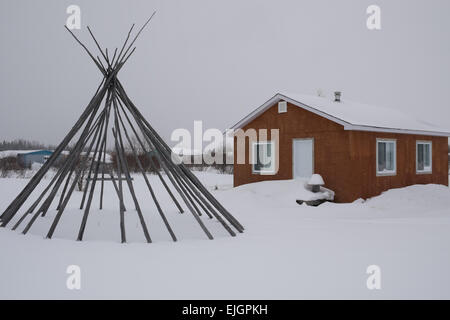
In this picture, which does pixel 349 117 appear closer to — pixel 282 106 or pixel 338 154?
pixel 338 154

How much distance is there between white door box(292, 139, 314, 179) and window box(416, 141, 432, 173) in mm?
4584

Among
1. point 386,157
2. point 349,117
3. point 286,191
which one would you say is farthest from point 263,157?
point 386,157

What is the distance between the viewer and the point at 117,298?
13.3 ft

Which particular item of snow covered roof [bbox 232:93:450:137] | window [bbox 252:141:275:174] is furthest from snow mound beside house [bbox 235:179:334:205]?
snow covered roof [bbox 232:93:450:137]

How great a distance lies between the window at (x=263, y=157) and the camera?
1416 centimetres

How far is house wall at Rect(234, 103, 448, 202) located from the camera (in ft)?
39.9

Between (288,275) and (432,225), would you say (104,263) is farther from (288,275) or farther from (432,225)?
(432,225)

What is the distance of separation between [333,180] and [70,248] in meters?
8.50

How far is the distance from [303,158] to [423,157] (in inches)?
208

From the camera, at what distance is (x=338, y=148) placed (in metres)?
12.3

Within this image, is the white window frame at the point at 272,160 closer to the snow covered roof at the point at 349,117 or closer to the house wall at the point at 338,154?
the house wall at the point at 338,154

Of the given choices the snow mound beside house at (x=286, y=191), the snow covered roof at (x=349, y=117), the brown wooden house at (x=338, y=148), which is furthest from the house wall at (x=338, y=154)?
the snow mound beside house at (x=286, y=191)

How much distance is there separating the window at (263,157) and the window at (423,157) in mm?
5346

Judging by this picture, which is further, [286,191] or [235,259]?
[286,191]
